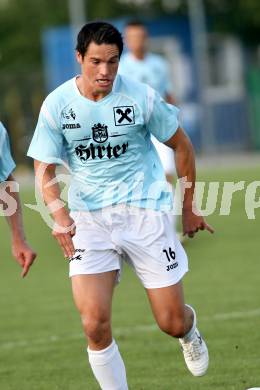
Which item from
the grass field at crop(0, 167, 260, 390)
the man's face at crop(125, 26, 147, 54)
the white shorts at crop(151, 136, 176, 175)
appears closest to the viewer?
the grass field at crop(0, 167, 260, 390)

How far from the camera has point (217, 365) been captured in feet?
28.1

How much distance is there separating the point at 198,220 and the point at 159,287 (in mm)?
459

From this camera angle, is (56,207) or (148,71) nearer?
(56,207)

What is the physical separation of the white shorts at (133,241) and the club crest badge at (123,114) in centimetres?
51

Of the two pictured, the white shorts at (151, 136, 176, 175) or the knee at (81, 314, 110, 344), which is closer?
the knee at (81, 314, 110, 344)

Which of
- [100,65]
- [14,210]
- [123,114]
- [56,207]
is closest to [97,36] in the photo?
[100,65]

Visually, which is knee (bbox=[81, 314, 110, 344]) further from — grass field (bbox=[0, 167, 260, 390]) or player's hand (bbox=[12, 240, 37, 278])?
grass field (bbox=[0, 167, 260, 390])

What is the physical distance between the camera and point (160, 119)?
7.55 m

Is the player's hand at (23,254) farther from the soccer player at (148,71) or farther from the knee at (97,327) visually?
the soccer player at (148,71)

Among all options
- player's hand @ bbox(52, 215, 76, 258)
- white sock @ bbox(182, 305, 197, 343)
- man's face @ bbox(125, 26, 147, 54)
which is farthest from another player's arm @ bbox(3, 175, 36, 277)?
man's face @ bbox(125, 26, 147, 54)

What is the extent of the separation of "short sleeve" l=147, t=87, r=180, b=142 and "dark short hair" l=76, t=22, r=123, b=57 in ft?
1.26

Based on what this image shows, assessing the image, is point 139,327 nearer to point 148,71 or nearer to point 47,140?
point 47,140

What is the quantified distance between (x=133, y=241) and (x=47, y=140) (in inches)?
30.5

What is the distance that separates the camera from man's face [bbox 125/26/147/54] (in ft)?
46.9
